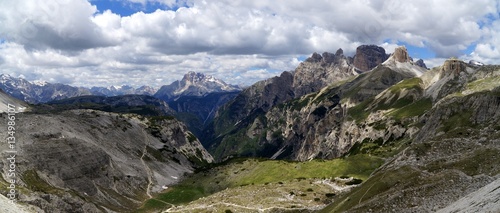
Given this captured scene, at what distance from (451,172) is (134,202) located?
11549 centimetres

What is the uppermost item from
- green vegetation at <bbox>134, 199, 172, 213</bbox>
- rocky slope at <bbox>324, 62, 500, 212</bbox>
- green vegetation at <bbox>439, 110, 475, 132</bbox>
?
green vegetation at <bbox>439, 110, 475, 132</bbox>

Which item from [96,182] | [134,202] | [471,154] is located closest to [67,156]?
[96,182]

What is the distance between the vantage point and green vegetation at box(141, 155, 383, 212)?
452 feet

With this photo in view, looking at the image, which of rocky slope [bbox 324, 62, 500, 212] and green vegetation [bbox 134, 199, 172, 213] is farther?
green vegetation [bbox 134, 199, 172, 213]

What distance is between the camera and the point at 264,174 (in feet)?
505

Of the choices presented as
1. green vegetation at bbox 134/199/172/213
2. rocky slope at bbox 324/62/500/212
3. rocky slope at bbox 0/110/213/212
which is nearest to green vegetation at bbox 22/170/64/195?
rocky slope at bbox 0/110/213/212

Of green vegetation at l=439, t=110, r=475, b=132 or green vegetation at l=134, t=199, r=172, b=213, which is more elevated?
green vegetation at l=439, t=110, r=475, b=132

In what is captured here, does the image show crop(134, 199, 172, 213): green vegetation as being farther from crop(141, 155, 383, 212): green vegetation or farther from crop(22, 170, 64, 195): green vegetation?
crop(22, 170, 64, 195): green vegetation

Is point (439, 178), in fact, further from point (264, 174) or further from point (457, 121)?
point (457, 121)

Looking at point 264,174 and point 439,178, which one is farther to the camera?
point 264,174

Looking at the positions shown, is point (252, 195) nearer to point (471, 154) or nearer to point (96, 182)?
point (471, 154)

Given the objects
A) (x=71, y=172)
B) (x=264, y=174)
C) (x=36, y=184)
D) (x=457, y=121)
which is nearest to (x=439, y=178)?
(x=264, y=174)

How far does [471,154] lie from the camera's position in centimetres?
6322

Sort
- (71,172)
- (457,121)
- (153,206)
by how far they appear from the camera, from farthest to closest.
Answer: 1. (457,121)
2. (71,172)
3. (153,206)
